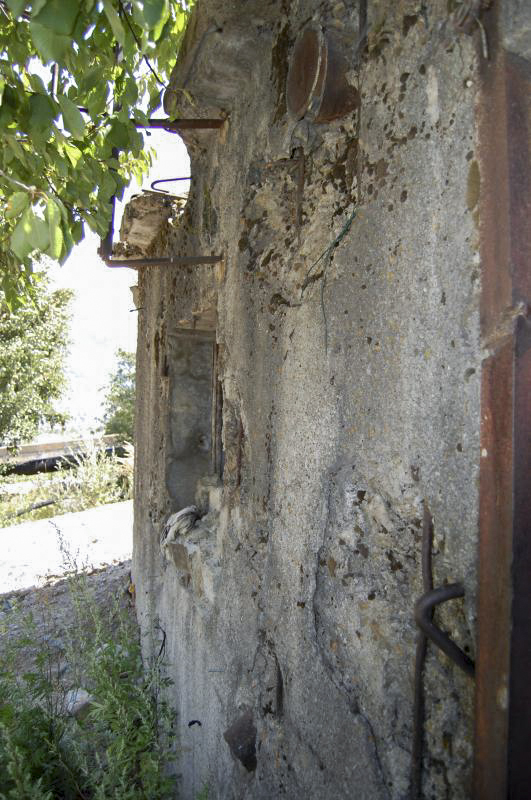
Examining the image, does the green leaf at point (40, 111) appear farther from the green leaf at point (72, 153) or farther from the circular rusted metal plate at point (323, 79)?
the circular rusted metal plate at point (323, 79)

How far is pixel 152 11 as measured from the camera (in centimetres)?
130

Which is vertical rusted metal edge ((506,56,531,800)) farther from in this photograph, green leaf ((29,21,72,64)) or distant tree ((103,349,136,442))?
distant tree ((103,349,136,442))

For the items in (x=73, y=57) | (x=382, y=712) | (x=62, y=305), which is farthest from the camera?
(x=62, y=305)

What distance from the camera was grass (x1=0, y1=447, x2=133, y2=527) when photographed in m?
9.81

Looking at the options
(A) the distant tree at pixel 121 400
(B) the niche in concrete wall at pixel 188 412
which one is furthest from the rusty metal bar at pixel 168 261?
(A) the distant tree at pixel 121 400

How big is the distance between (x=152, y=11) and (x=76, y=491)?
9743 mm

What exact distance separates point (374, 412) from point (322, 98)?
0.86m

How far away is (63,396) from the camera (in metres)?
14.2

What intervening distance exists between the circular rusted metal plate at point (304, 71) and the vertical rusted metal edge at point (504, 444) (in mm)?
647

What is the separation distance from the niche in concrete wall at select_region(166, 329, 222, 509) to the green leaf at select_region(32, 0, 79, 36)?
2.39 m

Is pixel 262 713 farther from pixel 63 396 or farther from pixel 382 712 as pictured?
pixel 63 396

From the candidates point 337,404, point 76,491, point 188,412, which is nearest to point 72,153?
point 337,404

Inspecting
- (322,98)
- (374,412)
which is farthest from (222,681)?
(322,98)

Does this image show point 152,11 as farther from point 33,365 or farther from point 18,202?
point 33,365
